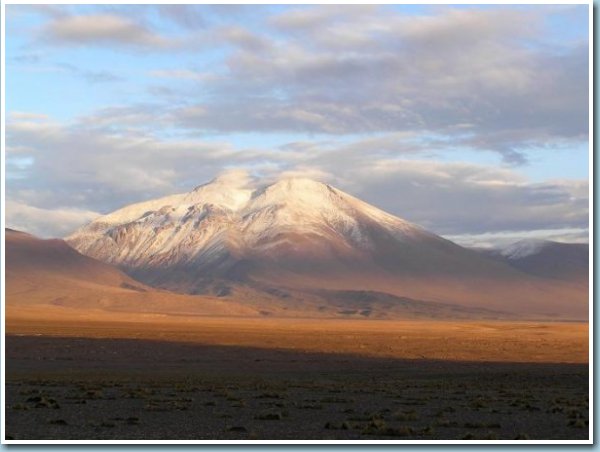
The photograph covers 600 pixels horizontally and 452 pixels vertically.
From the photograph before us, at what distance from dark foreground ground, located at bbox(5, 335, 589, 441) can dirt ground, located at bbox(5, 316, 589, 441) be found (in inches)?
2.1

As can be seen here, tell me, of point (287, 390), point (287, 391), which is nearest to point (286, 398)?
point (287, 391)

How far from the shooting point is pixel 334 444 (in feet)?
56.1

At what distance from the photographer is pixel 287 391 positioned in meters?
37.0

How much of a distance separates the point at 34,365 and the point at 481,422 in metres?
34.8

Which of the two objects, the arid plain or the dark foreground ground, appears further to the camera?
the arid plain

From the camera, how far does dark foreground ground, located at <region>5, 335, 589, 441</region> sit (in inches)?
926

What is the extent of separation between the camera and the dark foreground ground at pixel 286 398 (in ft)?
77.2

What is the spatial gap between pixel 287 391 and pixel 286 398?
146 inches

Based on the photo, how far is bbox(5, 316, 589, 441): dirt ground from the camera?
2386cm

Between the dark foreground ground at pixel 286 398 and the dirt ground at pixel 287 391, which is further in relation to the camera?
the dirt ground at pixel 287 391

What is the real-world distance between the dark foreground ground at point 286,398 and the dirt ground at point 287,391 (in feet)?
0.18

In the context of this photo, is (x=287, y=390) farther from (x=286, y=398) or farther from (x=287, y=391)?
(x=286, y=398)

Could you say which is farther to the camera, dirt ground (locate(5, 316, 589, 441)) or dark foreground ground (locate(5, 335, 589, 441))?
dirt ground (locate(5, 316, 589, 441))

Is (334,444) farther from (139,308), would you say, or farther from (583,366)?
(139,308)
